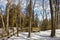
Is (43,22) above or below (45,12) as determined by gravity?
below

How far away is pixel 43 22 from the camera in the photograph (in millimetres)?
30750

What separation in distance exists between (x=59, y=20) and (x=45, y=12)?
12.1 feet

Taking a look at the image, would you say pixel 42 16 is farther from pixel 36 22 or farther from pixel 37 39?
pixel 37 39

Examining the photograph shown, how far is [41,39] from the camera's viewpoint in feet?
49.1

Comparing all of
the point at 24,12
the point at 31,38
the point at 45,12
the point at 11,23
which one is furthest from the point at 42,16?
the point at 31,38

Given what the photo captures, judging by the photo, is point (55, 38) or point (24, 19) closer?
point (55, 38)

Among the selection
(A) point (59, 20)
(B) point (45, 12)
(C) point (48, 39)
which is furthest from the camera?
(B) point (45, 12)

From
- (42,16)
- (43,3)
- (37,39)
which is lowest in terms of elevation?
(37,39)

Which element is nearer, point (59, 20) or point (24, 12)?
point (59, 20)

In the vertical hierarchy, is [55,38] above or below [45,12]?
below

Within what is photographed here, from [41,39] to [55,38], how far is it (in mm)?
1388

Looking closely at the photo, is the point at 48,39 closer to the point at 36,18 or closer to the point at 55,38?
the point at 55,38

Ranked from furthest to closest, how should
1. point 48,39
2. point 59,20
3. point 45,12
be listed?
point 45,12
point 59,20
point 48,39

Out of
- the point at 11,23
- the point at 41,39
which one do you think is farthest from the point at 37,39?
the point at 11,23
